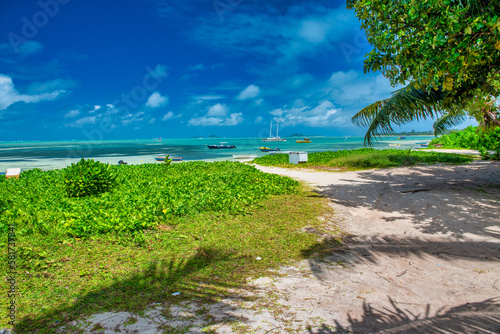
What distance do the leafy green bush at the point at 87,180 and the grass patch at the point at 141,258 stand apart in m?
1.53

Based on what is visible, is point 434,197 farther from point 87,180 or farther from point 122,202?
point 87,180

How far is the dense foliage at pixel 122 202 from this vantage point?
5387mm

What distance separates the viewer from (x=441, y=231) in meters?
5.82

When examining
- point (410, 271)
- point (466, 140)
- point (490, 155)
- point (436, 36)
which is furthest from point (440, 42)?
point (466, 140)

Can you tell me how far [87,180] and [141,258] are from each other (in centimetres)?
542

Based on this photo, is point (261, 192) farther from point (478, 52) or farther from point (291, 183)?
point (478, 52)

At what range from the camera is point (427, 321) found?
296cm

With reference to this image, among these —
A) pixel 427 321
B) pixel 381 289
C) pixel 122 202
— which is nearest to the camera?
pixel 427 321

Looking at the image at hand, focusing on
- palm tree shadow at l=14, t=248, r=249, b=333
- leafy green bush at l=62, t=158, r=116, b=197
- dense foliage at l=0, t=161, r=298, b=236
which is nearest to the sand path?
palm tree shadow at l=14, t=248, r=249, b=333

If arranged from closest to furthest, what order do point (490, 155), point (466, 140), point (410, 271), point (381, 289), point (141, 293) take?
point (141, 293)
point (381, 289)
point (410, 271)
point (490, 155)
point (466, 140)

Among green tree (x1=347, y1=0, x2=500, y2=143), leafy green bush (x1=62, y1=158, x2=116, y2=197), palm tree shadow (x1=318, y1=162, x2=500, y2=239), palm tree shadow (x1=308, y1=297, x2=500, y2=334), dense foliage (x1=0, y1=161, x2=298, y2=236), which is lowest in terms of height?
palm tree shadow (x1=308, y1=297, x2=500, y2=334)

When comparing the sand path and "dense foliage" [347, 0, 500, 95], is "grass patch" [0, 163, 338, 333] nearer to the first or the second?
the sand path

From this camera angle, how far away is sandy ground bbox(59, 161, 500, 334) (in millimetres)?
2881

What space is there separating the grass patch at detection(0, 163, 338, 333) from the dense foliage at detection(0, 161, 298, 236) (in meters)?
0.06
